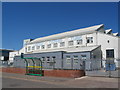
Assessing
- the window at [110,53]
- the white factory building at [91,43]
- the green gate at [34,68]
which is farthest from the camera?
the window at [110,53]

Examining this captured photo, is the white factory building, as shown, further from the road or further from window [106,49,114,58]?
the road

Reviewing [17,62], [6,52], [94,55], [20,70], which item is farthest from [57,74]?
[6,52]

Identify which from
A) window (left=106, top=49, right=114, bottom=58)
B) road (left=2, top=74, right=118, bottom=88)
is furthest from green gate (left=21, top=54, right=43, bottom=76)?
window (left=106, top=49, right=114, bottom=58)

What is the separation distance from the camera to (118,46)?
28781mm

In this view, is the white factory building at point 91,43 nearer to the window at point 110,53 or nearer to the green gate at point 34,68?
the window at point 110,53

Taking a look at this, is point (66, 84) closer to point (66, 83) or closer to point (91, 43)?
point (66, 83)

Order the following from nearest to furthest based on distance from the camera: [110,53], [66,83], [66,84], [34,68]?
[66,84] → [66,83] → [34,68] → [110,53]

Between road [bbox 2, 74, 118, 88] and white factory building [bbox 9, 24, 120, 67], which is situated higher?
white factory building [bbox 9, 24, 120, 67]

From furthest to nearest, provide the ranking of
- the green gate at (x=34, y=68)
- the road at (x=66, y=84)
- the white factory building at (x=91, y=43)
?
1. the white factory building at (x=91, y=43)
2. the green gate at (x=34, y=68)
3. the road at (x=66, y=84)

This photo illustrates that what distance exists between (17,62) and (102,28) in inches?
A: 829

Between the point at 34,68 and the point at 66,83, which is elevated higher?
the point at 34,68

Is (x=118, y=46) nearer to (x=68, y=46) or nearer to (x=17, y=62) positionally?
(x=68, y=46)

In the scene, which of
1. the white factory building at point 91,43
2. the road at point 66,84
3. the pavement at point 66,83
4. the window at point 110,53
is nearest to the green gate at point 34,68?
the pavement at point 66,83

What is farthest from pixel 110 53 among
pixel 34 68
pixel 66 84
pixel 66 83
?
pixel 66 84
